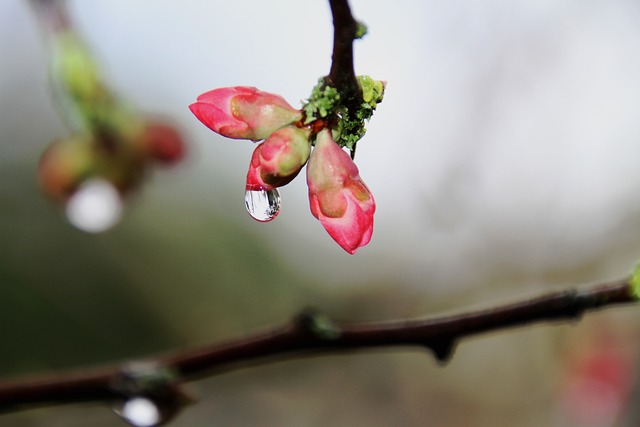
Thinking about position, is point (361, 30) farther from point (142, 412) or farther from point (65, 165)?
point (65, 165)

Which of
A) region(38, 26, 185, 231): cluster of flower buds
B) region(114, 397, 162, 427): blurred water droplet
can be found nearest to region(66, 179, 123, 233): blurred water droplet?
region(38, 26, 185, 231): cluster of flower buds

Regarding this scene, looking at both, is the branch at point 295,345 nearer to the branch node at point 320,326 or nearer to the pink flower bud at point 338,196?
the branch node at point 320,326

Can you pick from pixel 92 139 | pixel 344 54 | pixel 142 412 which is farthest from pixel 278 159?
pixel 92 139

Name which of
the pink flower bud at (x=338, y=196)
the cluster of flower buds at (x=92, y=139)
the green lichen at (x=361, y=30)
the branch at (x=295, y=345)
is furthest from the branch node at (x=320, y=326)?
the cluster of flower buds at (x=92, y=139)

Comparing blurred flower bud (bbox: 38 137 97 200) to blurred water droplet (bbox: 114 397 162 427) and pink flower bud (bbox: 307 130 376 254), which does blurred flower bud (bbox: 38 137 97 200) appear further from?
pink flower bud (bbox: 307 130 376 254)

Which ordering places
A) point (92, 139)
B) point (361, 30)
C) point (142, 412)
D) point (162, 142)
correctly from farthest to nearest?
point (162, 142) < point (92, 139) < point (142, 412) < point (361, 30)
